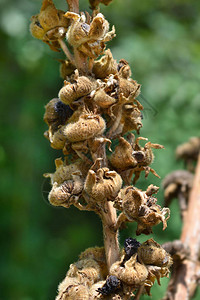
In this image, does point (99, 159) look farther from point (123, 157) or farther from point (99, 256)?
point (99, 256)

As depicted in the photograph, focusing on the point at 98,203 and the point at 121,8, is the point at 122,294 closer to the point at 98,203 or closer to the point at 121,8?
the point at 98,203

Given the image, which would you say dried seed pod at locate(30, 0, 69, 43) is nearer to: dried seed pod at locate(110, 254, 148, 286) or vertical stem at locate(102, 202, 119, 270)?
vertical stem at locate(102, 202, 119, 270)

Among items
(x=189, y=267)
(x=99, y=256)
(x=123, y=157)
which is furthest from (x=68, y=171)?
(x=189, y=267)

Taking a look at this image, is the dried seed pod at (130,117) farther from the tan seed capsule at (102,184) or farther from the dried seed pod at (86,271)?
the dried seed pod at (86,271)

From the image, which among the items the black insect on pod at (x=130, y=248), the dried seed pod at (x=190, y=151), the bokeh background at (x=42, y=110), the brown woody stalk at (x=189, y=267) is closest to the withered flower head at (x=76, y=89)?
the black insect on pod at (x=130, y=248)

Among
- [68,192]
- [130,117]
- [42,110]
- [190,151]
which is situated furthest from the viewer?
[42,110]

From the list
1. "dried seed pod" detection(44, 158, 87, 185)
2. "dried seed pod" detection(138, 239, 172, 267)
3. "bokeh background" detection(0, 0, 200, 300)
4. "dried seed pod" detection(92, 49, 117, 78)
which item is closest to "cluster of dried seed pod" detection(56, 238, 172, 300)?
"dried seed pod" detection(138, 239, 172, 267)
